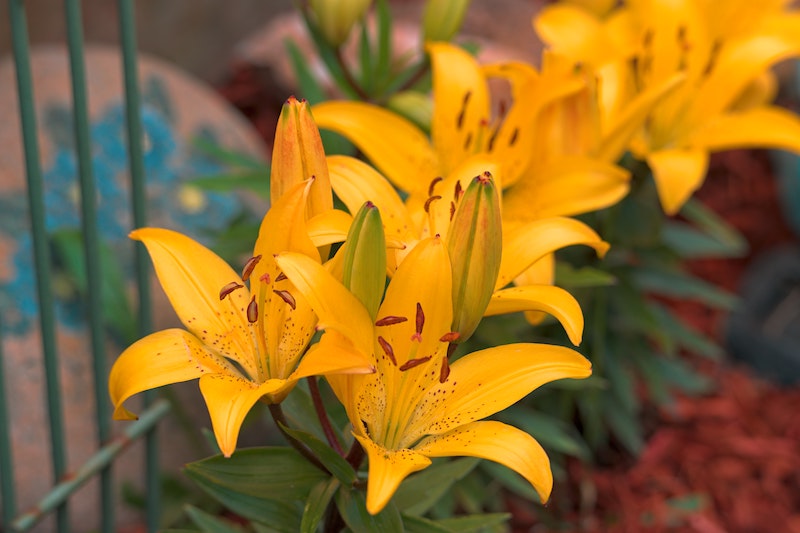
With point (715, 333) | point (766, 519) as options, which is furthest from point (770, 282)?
point (766, 519)

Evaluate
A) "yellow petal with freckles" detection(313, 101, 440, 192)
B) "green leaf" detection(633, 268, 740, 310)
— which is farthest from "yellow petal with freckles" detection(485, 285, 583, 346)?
"green leaf" detection(633, 268, 740, 310)

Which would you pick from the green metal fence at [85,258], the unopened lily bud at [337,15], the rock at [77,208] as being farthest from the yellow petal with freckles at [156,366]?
the rock at [77,208]

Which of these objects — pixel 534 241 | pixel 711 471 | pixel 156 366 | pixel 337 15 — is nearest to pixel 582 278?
pixel 534 241

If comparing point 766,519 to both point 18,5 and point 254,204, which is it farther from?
point 18,5

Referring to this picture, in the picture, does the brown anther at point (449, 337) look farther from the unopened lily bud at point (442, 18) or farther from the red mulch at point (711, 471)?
the red mulch at point (711, 471)

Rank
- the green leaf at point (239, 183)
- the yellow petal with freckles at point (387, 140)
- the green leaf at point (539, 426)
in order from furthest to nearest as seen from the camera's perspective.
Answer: the green leaf at point (539, 426) → the green leaf at point (239, 183) → the yellow petal with freckles at point (387, 140)

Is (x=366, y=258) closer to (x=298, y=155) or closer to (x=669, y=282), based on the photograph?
(x=298, y=155)

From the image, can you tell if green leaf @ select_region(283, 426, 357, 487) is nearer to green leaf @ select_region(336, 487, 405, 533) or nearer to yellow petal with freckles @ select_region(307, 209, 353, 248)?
green leaf @ select_region(336, 487, 405, 533)
